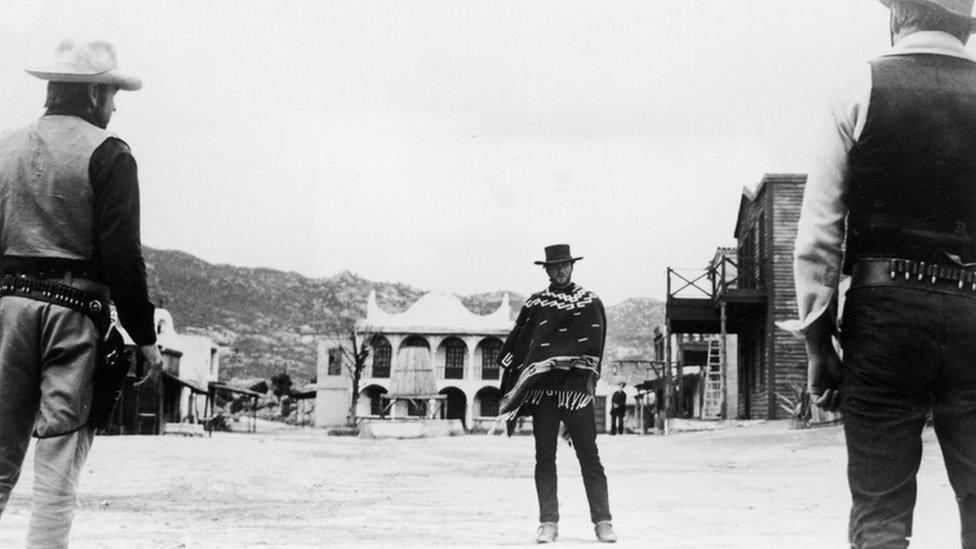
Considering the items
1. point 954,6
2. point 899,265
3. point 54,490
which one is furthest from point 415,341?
point 899,265

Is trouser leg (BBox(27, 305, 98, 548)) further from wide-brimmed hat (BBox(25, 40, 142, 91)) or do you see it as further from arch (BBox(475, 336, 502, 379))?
arch (BBox(475, 336, 502, 379))

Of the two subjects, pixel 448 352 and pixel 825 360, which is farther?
pixel 448 352

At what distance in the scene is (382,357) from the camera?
53.9 m

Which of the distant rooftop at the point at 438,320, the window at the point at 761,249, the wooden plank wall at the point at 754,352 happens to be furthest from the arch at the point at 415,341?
the window at the point at 761,249

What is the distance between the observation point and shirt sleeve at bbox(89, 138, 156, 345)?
12.1 feet

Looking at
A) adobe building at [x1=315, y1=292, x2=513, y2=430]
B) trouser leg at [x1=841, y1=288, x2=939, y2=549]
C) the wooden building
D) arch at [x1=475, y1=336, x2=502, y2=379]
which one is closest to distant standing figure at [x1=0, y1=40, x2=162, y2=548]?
trouser leg at [x1=841, y1=288, x2=939, y2=549]

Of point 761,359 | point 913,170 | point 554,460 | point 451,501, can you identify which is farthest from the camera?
point 761,359

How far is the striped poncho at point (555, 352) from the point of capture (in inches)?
257

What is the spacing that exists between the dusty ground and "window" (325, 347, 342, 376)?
3841cm

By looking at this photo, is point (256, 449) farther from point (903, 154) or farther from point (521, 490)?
point (903, 154)

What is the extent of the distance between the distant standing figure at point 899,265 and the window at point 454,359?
4946 centimetres

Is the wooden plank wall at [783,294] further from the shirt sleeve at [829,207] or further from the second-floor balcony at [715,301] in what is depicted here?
the shirt sleeve at [829,207]

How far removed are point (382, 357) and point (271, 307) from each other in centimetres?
8090

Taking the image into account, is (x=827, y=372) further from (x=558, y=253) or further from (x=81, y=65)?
(x=558, y=253)
